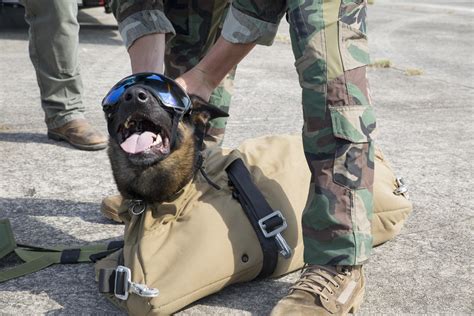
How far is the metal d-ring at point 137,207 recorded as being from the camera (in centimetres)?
230

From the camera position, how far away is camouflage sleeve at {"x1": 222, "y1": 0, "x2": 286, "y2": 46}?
7.63 ft

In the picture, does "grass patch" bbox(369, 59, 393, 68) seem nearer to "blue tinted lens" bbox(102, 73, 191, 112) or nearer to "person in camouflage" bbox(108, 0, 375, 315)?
"person in camouflage" bbox(108, 0, 375, 315)

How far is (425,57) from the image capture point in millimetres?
7938

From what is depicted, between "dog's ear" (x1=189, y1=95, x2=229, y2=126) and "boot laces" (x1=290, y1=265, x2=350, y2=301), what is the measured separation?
64cm

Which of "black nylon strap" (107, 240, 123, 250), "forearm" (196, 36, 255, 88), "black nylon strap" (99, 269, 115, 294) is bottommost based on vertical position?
"black nylon strap" (107, 240, 123, 250)

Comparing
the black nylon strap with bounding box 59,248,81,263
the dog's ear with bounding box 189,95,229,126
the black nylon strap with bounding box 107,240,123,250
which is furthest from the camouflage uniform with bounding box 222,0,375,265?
the black nylon strap with bounding box 59,248,81,263

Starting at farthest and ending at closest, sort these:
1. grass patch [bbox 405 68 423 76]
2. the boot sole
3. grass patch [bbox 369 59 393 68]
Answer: grass patch [bbox 369 59 393 68] → grass patch [bbox 405 68 423 76] → the boot sole

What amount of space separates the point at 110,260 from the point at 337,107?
3.20ft

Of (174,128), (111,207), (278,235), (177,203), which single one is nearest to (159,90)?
(174,128)

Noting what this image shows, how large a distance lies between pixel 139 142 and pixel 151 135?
0.05m

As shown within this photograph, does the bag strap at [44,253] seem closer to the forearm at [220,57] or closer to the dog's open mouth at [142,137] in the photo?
the dog's open mouth at [142,137]

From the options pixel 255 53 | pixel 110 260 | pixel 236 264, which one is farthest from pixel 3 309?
pixel 255 53

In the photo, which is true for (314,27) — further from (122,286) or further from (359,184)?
(122,286)

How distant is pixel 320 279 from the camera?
2158 millimetres
